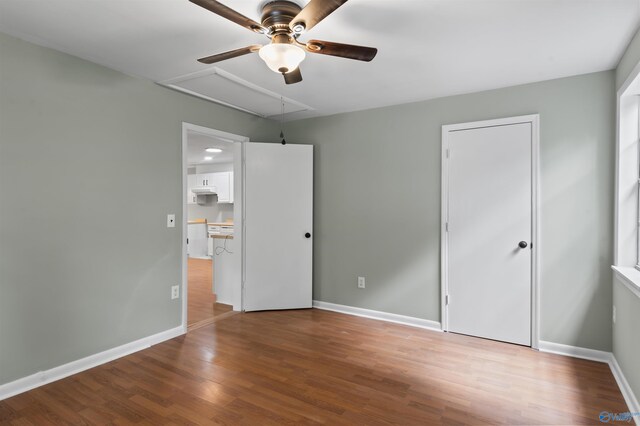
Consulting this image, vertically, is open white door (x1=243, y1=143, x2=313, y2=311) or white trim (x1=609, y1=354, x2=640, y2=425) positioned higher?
open white door (x1=243, y1=143, x2=313, y2=311)

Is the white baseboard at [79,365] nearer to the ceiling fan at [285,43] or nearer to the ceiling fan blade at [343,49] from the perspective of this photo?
the ceiling fan at [285,43]

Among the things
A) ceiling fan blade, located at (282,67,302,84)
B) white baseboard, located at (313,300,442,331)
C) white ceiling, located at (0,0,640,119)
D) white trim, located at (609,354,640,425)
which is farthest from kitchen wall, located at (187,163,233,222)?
white trim, located at (609,354,640,425)

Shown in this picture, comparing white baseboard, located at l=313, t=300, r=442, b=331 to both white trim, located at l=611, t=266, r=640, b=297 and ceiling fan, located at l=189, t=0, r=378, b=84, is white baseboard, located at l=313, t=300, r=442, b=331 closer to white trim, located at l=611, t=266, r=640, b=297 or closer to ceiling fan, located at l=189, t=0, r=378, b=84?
white trim, located at l=611, t=266, r=640, b=297

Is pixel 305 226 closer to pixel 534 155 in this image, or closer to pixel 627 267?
pixel 534 155

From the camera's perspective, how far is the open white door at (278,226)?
4211 mm

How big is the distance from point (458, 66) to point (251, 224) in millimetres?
2728

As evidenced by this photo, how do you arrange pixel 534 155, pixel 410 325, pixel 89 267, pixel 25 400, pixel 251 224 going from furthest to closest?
1. pixel 251 224
2. pixel 410 325
3. pixel 534 155
4. pixel 89 267
5. pixel 25 400

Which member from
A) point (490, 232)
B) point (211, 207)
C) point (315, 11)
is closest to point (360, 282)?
point (490, 232)

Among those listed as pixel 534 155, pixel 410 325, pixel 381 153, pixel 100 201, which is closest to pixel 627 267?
pixel 534 155

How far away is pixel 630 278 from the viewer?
2240 millimetres

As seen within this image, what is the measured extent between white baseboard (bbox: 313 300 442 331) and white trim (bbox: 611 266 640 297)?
1.63 m

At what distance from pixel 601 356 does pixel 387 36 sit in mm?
3078

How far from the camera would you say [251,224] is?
421cm

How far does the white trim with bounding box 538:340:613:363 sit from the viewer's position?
2.89 m
